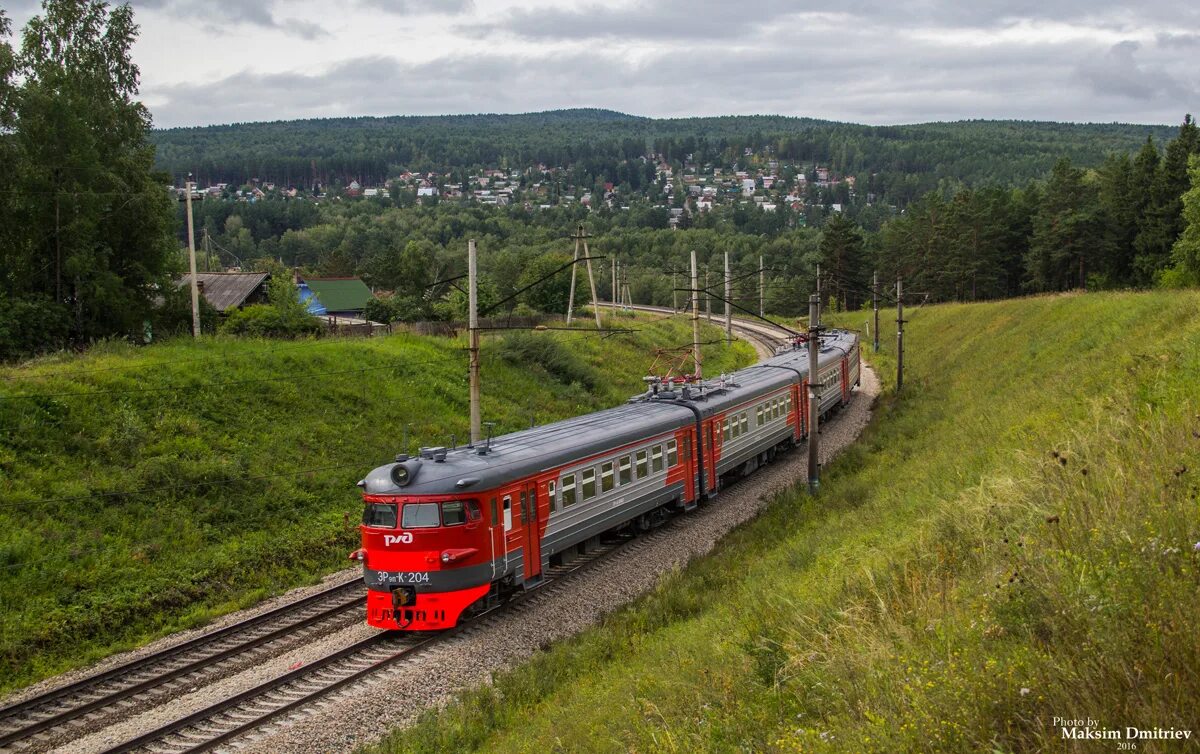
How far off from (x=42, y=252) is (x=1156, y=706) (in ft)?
97.5

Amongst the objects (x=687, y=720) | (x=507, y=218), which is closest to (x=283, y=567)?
(x=687, y=720)

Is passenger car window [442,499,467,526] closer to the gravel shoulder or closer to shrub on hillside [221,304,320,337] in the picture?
the gravel shoulder

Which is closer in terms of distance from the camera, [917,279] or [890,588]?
[890,588]

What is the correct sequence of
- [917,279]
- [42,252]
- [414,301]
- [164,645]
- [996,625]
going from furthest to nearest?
[917,279], [414,301], [42,252], [164,645], [996,625]

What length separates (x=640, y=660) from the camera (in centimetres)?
1255

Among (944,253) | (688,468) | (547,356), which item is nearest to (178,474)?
(688,468)

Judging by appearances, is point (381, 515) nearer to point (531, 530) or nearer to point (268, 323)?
point (531, 530)

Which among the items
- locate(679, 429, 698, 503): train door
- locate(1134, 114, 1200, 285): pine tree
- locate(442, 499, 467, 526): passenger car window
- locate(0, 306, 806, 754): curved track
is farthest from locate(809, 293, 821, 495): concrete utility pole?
locate(1134, 114, 1200, 285): pine tree

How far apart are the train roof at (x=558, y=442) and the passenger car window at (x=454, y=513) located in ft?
0.64

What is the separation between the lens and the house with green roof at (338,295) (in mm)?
69062

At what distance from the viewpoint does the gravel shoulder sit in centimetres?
1233

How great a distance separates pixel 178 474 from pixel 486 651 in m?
10.3

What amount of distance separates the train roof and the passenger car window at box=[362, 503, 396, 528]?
0.22 meters

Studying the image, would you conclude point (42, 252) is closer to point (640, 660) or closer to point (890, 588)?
point (640, 660)
